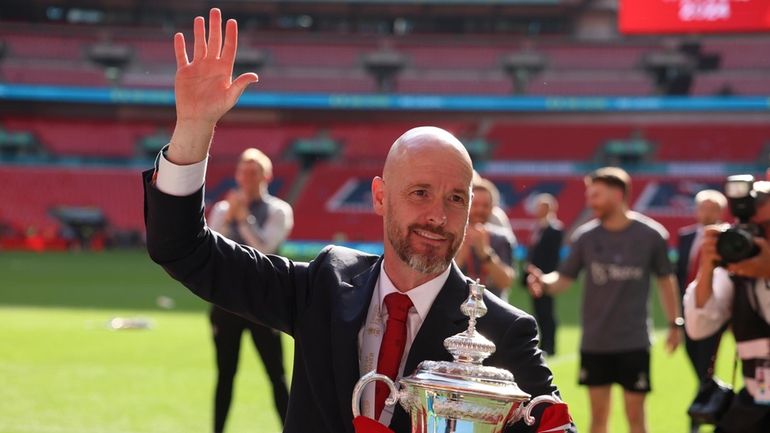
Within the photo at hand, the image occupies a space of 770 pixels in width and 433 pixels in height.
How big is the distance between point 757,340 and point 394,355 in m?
2.29

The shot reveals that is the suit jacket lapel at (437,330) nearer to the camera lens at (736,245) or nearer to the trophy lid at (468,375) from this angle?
the trophy lid at (468,375)

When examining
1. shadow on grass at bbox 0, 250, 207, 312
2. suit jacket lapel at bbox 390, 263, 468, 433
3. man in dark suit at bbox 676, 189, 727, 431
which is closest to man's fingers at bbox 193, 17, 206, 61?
suit jacket lapel at bbox 390, 263, 468, 433

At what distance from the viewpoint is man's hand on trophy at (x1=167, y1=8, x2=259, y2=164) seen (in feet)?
7.87

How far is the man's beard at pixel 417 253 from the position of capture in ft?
7.91

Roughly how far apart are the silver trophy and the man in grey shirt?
4.76 m

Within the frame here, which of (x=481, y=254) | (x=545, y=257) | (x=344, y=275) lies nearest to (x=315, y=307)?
(x=344, y=275)

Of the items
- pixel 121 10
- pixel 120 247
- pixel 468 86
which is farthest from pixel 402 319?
pixel 121 10

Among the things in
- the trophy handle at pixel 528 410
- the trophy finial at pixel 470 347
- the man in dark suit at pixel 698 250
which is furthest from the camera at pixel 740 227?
the man in dark suit at pixel 698 250

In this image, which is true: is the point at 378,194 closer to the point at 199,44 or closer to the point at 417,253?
the point at 417,253

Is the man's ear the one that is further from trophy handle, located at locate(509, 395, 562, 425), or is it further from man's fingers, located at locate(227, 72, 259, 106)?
trophy handle, located at locate(509, 395, 562, 425)

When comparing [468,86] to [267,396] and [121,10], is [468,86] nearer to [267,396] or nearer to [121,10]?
[121,10]

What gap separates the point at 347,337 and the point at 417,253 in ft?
0.88

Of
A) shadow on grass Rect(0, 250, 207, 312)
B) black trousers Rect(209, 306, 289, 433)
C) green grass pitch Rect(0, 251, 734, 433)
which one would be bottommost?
shadow on grass Rect(0, 250, 207, 312)

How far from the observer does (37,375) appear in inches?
402
